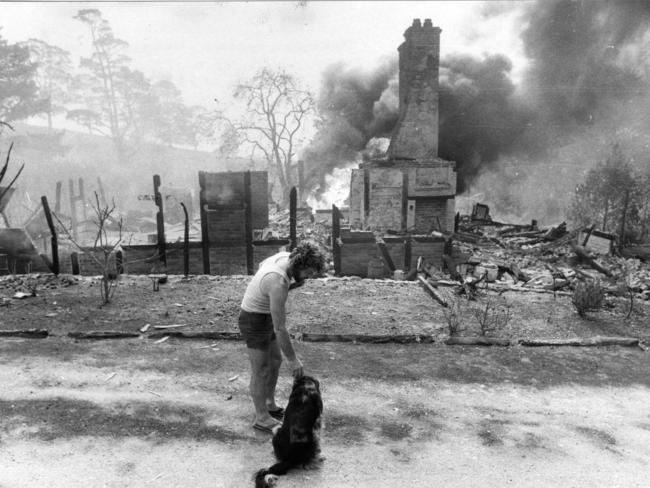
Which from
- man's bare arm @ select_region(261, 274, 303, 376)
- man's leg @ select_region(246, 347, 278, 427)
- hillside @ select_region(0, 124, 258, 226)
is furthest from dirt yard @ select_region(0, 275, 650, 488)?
hillside @ select_region(0, 124, 258, 226)

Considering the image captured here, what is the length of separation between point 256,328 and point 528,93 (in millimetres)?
25634

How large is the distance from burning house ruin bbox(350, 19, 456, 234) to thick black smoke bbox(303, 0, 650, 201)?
3788 millimetres

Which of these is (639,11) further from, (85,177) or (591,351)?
(85,177)

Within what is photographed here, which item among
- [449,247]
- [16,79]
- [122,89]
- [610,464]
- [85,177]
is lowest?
[610,464]

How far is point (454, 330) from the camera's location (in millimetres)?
6699

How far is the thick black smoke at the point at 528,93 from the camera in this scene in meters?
23.1

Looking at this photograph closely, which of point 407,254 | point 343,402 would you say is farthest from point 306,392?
point 407,254

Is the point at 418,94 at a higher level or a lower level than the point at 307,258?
higher

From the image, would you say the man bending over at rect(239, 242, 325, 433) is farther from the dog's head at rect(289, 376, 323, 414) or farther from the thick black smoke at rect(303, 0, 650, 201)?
the thick black smoke at rect(303, 0, 650, 201)

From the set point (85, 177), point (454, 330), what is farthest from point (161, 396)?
point (85, 177)

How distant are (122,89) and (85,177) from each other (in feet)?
31.2

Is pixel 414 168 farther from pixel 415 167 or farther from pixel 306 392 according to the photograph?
pixel 306 392

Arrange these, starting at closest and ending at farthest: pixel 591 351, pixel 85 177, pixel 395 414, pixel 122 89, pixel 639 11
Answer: pixel 395 414, pixel 591 351, pixel 639 11, pixel 85 177, pixel 122 89

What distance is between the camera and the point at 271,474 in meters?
3.36
